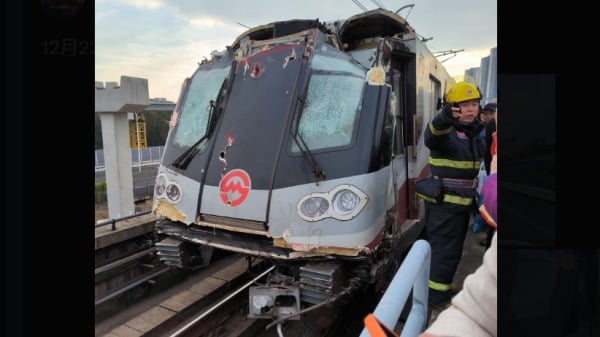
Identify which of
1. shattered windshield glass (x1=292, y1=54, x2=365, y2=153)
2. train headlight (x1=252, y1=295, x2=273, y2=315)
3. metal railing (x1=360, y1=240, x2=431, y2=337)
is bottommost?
train headlight (x1=252, y1=295, x2=273, y2=315)

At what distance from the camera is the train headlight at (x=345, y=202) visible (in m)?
2.58

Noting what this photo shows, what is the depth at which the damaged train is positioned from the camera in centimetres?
264

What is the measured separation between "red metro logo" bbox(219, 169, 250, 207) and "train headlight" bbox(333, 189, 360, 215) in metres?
0.72

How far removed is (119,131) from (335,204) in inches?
148

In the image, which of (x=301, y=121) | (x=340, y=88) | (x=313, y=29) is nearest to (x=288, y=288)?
(x=301, y=121)

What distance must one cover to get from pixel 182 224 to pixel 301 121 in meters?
1.37

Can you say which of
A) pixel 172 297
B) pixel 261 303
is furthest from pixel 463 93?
pixel 172 297

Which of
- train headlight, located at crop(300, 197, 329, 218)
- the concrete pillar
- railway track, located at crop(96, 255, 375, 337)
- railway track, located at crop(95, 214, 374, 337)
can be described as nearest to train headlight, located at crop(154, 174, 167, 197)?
railway track, located at crop(95, 214, 374, 337)

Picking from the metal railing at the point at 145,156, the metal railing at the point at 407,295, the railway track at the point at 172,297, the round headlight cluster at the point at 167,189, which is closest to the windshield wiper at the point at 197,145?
the round headlight cluster at the point at 167,189

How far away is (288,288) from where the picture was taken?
8.95 ft

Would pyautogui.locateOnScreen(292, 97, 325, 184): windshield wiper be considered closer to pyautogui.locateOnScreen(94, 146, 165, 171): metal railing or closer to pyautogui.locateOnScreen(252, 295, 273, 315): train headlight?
pyautogui.locateOnScreen(252, 295, 273, 315): train headlight

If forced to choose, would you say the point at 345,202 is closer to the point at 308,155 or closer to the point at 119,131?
the point at 308,155

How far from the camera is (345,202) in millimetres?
2605
